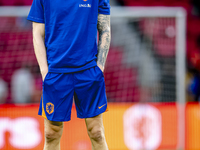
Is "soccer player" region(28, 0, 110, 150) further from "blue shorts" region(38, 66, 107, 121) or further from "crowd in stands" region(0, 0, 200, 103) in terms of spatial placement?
"crowd in stands" region(0, 0, 200, 103)

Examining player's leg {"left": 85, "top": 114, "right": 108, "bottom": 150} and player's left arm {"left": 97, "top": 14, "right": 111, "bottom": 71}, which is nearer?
player's leg {"left": 85, "top": 114, "right": 108, "bottom": 150}

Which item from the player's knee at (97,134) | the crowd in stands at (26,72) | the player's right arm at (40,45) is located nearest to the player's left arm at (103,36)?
the player's right arm at (40,45)

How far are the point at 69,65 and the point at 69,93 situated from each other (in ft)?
0.66

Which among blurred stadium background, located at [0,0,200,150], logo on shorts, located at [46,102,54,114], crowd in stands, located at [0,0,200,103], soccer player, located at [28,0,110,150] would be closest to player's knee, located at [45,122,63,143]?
soccer player, located at [28,0,110,150]

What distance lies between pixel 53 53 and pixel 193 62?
6515 millimetres

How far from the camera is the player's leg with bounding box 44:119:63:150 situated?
2039mm

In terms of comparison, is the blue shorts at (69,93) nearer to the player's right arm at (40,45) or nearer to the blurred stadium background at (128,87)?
the player's right arm at (40,45)

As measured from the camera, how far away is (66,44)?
1985 millimetres

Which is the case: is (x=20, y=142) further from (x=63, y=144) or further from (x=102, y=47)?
(x=102, y=47)

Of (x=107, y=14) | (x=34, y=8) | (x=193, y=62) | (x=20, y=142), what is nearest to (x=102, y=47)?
(x=107, y=14)

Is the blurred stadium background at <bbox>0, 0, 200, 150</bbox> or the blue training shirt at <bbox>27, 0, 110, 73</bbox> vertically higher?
the blue training shirt at <bbox>27, 0, 110, 73</bbox>

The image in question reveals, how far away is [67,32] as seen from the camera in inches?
77.9

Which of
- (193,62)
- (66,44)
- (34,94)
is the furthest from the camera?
(193,62)

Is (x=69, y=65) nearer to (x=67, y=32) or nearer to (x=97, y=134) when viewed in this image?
(x=67, y=32)
